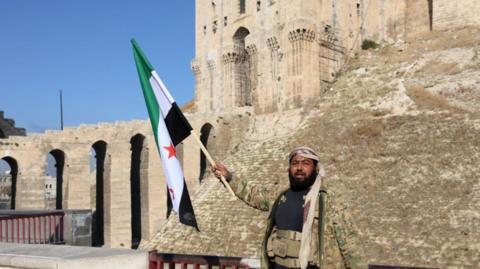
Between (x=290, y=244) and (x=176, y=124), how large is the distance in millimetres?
3276

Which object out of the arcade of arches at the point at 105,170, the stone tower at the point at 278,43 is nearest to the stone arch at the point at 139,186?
the arcade of arches at the point at 105,170

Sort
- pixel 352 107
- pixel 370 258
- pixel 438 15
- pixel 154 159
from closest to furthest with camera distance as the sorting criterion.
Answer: pixel 370 258 → pixel 352 107 → pixel 154 159 → pixel 438 15

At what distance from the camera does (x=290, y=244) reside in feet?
15.5

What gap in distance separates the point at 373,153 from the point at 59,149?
18504 mm

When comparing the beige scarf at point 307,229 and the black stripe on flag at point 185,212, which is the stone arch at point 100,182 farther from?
the beige scarf at point 307,229

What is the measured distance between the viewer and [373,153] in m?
25.5

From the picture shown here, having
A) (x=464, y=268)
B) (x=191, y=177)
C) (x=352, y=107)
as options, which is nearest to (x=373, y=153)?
(x=352, y=107)

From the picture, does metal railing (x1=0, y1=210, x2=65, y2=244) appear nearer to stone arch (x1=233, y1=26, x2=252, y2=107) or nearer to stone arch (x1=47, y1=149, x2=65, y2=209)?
stone arch (x1=47, y1=149, x2=65, y2=209)

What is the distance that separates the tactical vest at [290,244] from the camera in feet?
15.1

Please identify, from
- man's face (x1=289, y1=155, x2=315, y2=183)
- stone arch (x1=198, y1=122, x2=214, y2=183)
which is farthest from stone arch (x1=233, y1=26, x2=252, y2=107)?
man's face (x1=289, y1=155, x2=315, y2=183)

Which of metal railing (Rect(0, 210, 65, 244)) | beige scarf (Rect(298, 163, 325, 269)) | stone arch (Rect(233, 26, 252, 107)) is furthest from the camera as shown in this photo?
stone arch (Rect(233, 26, 252, 107))

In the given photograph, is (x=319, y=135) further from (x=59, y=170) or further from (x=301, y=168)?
(x=301, y=168)

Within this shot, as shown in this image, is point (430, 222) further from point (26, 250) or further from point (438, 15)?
point (438, 15)

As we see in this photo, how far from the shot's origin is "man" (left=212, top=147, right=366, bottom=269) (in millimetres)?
4594
